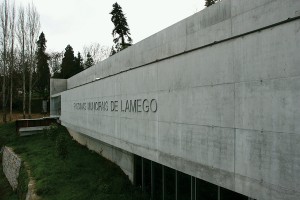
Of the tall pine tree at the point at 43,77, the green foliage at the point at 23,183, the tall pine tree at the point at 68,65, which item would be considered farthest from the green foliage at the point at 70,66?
the green foliage at the point at 23,183

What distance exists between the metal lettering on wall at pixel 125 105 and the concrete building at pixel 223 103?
38 mm

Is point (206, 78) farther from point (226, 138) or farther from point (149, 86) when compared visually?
point (149, 86)

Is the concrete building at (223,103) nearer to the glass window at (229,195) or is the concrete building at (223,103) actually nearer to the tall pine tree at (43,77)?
the glass window at (229,195)

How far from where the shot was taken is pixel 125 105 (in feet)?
38.1

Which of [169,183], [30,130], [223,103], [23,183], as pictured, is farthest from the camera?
[30,130]

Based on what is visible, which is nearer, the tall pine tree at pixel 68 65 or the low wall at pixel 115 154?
the low wall at pixel 115 154

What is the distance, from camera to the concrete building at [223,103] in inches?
197

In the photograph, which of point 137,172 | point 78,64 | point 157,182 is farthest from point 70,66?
point 157,182

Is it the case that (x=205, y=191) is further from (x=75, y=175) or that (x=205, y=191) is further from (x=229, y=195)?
(x=75, y=175)

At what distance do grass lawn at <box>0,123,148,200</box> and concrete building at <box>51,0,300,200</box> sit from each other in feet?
8.11

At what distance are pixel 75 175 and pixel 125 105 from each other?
6060 mm

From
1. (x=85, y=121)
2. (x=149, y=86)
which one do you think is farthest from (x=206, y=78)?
(x=85, y=121)

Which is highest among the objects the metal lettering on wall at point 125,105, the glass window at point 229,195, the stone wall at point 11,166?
the metal lettering on wall at point 125,105

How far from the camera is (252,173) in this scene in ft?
18.2
